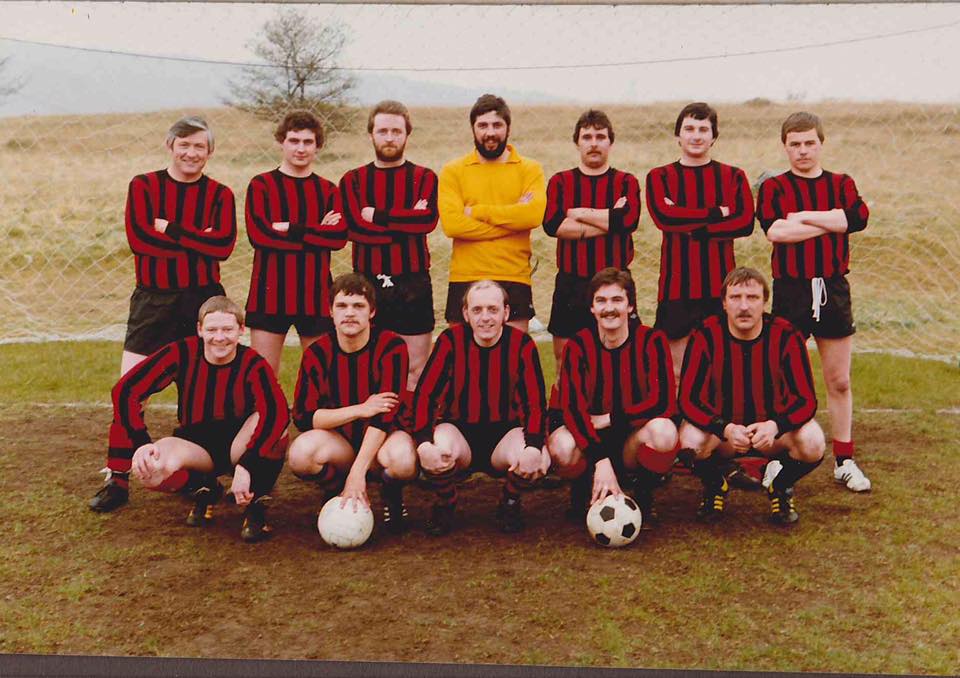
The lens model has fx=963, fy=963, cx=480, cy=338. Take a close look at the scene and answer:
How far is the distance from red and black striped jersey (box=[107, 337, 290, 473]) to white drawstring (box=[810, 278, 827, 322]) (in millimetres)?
2218

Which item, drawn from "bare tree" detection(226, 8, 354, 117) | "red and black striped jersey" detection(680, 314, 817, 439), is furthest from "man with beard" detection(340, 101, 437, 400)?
"bare tree" detection(226, 8, 354, 117)

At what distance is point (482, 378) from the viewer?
12.0ft

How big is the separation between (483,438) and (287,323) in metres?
1.11

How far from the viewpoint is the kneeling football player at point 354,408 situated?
3533 mm

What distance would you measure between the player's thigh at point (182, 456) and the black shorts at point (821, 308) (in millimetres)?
2418

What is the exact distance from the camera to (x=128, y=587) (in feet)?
10.0

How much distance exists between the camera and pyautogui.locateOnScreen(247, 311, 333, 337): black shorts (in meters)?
4.16

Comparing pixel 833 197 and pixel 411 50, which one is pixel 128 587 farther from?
pixel 411 50

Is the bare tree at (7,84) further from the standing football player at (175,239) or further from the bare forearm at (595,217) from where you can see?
the bare forearm at (595,217)

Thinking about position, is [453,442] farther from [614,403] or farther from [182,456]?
[182,456]

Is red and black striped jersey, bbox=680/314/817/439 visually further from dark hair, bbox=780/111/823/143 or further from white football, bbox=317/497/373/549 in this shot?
white football, bbox=317/497/373/549

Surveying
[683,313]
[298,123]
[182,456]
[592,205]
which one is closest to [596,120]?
[592,205]

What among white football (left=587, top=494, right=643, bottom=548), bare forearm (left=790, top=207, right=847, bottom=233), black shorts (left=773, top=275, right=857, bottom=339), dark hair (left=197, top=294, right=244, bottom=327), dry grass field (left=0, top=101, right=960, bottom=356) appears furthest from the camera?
dry grass field (left=0, top=101, right=960, bottom=356)

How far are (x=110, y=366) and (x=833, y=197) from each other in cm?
504
